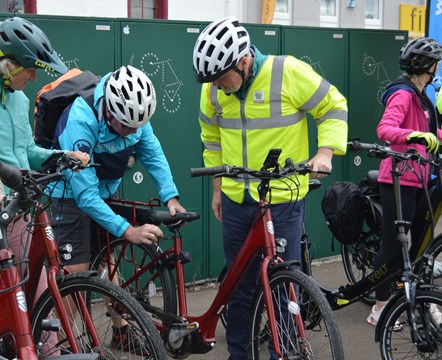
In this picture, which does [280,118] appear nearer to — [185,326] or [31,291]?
[185,326]

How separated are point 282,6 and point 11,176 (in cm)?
1367

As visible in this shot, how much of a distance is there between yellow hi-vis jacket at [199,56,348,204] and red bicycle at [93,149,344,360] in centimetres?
15

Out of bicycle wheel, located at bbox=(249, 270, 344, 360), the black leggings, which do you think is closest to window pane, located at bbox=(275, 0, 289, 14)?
the black leggings

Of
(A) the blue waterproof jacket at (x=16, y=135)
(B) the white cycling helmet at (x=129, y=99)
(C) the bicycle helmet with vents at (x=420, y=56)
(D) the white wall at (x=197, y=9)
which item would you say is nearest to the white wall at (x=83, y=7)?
(D) the white wall at (x=197, y=9)

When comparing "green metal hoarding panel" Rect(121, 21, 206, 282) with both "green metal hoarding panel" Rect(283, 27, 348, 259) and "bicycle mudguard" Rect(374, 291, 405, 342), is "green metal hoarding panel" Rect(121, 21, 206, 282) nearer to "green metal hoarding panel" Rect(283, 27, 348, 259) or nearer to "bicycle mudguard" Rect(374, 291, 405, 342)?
"green metal hoarding panel" Rect(283, 27, 348, 259)

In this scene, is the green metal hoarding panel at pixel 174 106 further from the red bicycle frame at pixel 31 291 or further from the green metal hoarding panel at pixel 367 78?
the red bicycle frame at pixel 31 291

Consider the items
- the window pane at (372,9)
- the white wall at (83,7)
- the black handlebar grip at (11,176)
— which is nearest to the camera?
the black handlebar grip at (11,176)

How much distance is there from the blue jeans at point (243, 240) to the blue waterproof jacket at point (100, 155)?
51 cm

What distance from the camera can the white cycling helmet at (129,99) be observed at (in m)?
4.55

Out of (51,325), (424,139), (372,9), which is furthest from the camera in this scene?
(372,9)

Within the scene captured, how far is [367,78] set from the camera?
8.17 metres

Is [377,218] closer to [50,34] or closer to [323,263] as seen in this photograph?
[323,263]

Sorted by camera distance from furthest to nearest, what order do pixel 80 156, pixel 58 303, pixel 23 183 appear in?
pixel 80 156 < pixel 58 303 < pixel 23 183

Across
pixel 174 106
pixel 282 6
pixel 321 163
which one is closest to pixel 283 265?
pixel 321 163
